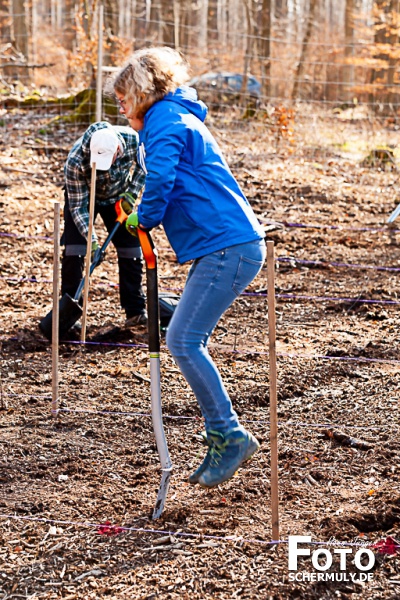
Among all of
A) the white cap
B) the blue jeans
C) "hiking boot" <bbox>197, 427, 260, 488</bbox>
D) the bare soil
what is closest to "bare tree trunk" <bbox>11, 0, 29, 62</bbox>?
the bare soil

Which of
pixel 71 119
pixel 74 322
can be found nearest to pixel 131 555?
pixel 74 322

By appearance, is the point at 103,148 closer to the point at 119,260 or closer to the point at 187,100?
the point at 119,260

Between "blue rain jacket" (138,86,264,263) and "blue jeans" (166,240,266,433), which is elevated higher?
"blue rain jacket" (138,86,264,263)

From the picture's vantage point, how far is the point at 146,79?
10.8 ft

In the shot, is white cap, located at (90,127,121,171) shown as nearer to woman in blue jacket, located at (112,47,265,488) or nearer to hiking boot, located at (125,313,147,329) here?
hiking boot, located at (125,313,147,329)

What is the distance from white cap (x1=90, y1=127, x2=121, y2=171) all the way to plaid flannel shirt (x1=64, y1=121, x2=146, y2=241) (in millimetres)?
313

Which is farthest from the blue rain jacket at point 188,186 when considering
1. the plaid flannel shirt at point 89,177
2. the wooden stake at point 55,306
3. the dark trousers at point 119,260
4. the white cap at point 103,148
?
the dark trousers at point 119,260

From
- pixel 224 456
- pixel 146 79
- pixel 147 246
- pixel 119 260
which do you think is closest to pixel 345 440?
pixel 224 456

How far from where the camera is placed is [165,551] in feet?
11.0

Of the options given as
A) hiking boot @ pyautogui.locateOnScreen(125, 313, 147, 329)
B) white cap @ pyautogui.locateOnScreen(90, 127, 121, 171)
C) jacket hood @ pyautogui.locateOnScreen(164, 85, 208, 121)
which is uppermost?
jacket hood @ pyautogui.locateOnScreen(164, 85, 208, 121)

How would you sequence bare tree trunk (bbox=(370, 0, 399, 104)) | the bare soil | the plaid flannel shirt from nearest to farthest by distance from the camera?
the bare soil
the plaid flannel shirt
bare tree trunk (bbox=(370, 0, 399, 104))

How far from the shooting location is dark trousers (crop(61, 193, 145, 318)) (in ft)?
20.4

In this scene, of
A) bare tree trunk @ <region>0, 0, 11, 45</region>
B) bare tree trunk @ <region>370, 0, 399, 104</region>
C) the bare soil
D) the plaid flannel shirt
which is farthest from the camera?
bare tree trunk @ <region>0, 0, 11, 45</region>

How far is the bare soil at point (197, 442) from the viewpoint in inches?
127
